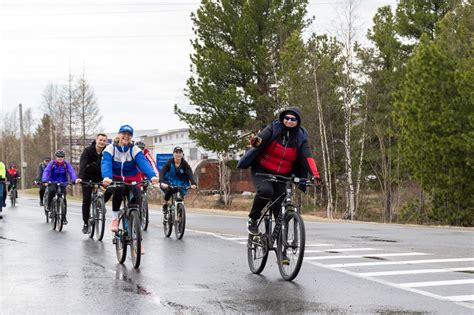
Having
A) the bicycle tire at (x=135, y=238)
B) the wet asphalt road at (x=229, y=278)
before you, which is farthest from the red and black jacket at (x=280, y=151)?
the bicycle tire at (x=135, y=238)

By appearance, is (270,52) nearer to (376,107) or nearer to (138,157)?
(376,107)

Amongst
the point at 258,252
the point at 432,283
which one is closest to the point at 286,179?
the point at 258,252

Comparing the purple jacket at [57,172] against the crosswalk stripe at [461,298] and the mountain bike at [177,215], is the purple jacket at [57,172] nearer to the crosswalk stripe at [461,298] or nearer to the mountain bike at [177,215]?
the mountain bike at [177,215]

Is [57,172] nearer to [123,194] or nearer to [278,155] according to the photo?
[123,194]

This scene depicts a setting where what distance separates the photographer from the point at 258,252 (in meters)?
9.88

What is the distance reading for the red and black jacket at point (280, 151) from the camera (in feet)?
30.9

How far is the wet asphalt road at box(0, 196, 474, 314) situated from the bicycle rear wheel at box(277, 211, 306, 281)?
16 centimetres

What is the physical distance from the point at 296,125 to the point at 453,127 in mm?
24834

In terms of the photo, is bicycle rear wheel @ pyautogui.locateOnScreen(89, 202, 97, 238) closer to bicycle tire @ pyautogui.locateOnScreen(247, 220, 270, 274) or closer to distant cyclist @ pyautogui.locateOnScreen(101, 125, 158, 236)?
distant cyclist @ pyautogui.locateOnScreen(101, 125, 158, 236)

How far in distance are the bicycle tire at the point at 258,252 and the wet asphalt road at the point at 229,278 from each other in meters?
0.16

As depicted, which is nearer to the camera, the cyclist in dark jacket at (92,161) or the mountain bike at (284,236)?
the mountain bike at (284,236)

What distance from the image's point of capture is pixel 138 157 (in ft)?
36.5

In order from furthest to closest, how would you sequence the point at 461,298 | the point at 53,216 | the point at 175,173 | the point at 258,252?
1. the point at 53,216
2. the point at 175,173
3. the point at 258,252
4. the point at 461,298

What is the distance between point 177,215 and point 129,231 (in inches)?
180
